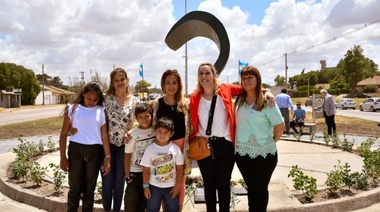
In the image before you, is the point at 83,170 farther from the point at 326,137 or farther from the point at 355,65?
the point at 355,65

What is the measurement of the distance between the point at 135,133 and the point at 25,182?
291cm

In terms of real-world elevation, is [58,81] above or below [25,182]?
above

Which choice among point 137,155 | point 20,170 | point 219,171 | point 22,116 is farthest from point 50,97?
point 219,171

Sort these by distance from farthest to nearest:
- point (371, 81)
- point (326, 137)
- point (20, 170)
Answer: point (371, 81), point (326, 137), point (20, 170)

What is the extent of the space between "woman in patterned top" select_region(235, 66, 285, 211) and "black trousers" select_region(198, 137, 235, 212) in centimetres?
11

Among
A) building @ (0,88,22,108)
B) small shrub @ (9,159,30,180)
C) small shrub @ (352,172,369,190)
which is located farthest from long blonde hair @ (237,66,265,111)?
building @ (0,88,22,108)

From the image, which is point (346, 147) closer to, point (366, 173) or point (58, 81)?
point (366, 173)

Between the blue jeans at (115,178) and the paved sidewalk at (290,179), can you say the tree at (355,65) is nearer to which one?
the paved sidewalk at (290,179)

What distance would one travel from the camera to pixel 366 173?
5016 mm

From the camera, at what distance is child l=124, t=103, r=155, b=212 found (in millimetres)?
3342

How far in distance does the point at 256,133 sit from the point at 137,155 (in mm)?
1120

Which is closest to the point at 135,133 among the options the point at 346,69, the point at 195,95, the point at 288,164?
the point at 195,95

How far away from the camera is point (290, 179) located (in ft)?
18.4

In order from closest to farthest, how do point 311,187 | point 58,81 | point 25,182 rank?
point 311,187
point 25,182
point 58,81
